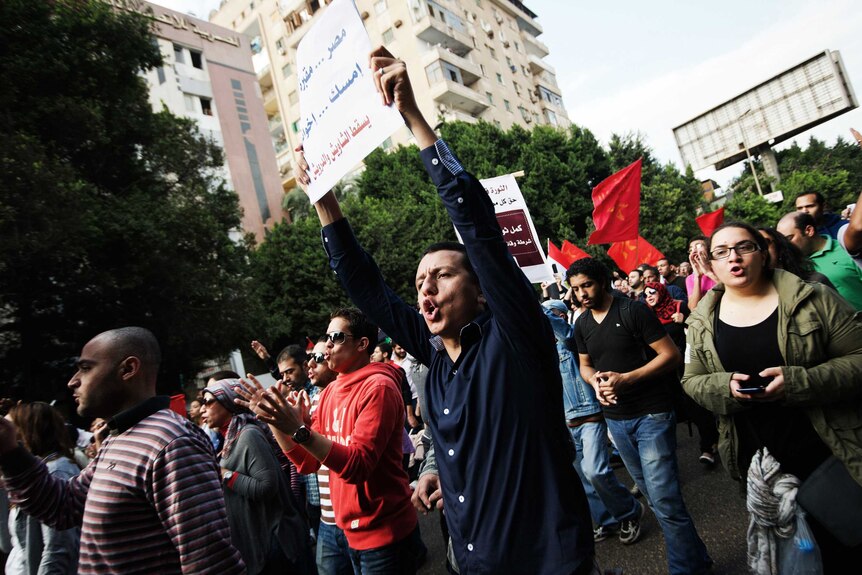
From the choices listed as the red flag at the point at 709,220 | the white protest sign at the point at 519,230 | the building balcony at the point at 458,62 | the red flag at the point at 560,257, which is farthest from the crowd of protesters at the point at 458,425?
the building balcony at the point at 458,62

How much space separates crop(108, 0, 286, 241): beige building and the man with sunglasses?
2956cm

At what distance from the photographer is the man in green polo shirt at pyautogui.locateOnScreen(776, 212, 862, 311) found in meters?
3.39

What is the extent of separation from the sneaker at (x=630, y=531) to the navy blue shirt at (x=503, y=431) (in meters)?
2.68

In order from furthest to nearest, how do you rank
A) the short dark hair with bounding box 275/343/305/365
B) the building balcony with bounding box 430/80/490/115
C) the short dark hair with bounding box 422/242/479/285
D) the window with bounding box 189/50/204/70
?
the building balcony with bounding box 430/80/490/115 < the window with bounding box 189/50/204/70 < the short dark hair with bounding box 275/343/305/365 < the short dark hair with bounding box 422/242/479/285

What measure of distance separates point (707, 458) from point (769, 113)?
4998 centimetres

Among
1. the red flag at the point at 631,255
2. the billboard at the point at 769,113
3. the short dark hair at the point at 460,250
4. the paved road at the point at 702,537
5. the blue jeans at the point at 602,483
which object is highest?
the billboard at the point at 769,113

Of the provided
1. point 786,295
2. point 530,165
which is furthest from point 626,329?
point 530,165

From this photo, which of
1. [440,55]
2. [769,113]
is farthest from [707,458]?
[769,113]

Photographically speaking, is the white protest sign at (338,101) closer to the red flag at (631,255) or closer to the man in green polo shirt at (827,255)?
the man in green polo shirt at (827,255)

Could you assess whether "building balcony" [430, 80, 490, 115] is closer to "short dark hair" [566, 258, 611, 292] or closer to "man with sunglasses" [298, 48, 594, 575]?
"short dark hair" [566, 258, 611, 292]

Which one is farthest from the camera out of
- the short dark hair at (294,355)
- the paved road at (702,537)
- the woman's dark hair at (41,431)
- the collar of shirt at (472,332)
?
the short dark hair at (294,355)

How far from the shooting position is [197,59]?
102 ft

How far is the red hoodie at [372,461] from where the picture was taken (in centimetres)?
241

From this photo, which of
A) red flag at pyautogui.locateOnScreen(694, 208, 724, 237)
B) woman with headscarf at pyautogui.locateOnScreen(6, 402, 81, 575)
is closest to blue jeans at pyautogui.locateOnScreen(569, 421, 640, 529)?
woman with headscarf at pyautogui.locateOnScreen(6, 402, 81, 575)
